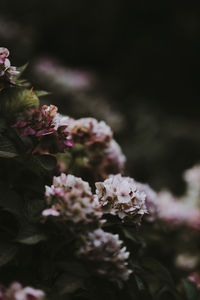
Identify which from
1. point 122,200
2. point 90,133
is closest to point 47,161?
point 122,200

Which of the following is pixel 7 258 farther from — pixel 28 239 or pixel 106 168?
pixel 106 168

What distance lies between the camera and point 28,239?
725mm

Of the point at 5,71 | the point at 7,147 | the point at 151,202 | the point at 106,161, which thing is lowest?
the point at 151,202

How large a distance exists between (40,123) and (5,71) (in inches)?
5.2

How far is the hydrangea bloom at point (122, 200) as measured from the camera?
2.70 feet

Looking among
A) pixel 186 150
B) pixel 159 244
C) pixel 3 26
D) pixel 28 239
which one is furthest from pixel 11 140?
pixel 186 150

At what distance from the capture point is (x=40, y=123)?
2.93 ft

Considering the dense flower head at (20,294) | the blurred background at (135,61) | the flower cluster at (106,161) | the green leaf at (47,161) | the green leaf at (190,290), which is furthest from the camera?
the blurred background at (135,61)

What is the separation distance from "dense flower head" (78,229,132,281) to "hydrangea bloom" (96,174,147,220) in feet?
0.35

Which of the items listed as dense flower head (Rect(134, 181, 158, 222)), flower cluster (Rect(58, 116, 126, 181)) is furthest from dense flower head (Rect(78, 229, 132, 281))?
dense flower head (Rect(134, 181, 158, 222))

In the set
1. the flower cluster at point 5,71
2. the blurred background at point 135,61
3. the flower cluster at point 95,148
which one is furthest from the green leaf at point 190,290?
the blurred background at point 135,61

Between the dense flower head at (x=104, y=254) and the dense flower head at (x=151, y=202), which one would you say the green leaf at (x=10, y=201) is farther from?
the dense flower head at (x=151, y=202)

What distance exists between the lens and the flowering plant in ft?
2.35

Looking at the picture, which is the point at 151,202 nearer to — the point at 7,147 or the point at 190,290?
the point at 190,290
